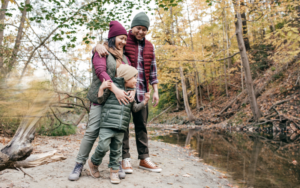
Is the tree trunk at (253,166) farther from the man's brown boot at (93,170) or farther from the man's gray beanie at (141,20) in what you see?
the man's gray beanie at (141,20)

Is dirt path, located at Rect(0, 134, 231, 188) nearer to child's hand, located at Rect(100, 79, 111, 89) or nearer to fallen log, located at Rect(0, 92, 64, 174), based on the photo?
fallen log, located at Rect(0, 92, 64, 174)

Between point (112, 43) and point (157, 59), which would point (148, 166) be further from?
point (157, 59)

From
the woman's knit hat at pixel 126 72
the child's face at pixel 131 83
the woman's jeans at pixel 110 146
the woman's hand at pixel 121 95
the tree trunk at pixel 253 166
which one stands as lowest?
the tree trunk at pixel 253 166

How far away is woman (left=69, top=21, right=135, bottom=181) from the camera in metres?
2.18

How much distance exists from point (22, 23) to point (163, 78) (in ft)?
30.2

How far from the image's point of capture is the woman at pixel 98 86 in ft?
7.14

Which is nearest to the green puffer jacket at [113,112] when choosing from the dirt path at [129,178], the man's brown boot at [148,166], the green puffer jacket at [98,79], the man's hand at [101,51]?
the green puffer jacket at [98,79]

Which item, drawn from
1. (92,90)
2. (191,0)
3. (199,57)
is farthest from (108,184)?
(191,0)

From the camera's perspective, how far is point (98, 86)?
2297mm

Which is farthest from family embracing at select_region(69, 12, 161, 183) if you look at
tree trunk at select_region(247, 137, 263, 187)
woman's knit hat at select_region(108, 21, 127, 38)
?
tree trunk at select_region(247, 137, 263, 187)

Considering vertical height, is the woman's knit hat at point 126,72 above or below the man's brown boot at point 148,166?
above

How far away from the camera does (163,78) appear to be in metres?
14.4

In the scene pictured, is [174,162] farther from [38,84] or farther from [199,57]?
[199,57]

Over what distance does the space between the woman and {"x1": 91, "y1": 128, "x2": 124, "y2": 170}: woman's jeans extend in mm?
161
